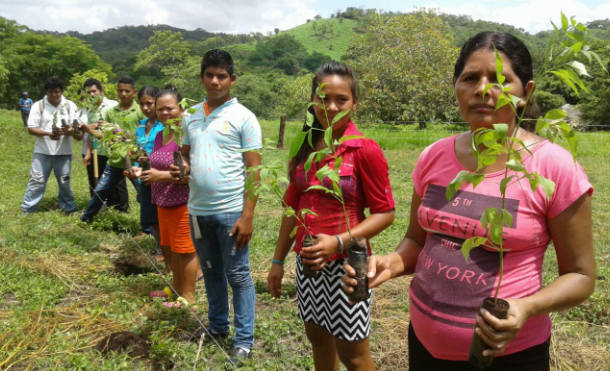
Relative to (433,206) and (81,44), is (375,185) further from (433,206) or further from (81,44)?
(81,44)

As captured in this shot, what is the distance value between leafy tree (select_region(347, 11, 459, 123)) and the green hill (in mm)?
65130

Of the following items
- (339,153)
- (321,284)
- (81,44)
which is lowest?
(321,284)

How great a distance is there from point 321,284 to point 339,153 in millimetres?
591

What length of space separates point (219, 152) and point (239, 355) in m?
1.27

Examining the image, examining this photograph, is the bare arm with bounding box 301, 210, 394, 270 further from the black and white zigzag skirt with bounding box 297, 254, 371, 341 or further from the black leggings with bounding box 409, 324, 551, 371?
the black leggings with bounding box 409, 324, 551, 371

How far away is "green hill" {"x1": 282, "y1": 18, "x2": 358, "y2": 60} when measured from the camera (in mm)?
94688

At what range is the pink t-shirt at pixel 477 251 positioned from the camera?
116cm

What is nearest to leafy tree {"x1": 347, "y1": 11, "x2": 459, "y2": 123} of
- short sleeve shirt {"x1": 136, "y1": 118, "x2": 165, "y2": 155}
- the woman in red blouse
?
short sleeve shirt {"x1": 136, "y1": 118, "x2": 165, "y2": 155}

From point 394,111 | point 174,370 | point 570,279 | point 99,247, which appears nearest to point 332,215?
→ point 570,279

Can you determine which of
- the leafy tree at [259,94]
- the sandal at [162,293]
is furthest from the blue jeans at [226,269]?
the leafy tree at [259,94]

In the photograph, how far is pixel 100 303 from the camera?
12.2 ft

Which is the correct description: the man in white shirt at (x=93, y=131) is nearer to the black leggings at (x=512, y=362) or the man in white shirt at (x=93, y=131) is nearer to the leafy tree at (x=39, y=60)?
the black leggings at (x=512, y=362)

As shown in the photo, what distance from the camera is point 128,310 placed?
141 inches

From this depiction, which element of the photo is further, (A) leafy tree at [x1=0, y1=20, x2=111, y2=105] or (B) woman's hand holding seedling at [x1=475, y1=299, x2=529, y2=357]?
(A) leafy tree at [x1=0, y1=20, x2=111, y2=105]
